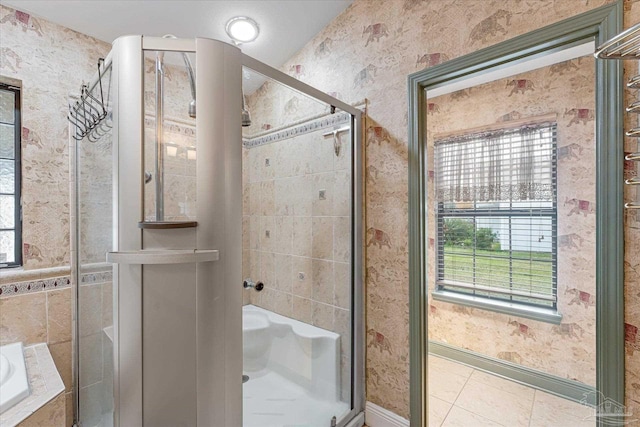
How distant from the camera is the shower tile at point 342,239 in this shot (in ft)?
5.27

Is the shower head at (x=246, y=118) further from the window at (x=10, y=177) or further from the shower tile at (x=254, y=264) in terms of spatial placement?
the window at (x=10, y=177)

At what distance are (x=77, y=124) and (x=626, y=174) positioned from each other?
2.27 m

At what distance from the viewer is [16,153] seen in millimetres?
1448

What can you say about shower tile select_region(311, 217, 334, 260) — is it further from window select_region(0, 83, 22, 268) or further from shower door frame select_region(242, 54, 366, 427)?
window select_region(0, 83, 22, 268)

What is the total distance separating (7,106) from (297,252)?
1.56 meters

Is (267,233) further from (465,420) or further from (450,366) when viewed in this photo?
(450,366)

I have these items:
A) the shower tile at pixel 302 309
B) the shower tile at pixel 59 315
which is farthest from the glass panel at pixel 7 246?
the shower tile at pixel 302 309

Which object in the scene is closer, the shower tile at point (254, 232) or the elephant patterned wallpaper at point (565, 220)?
the shower tile at point (254, 232)

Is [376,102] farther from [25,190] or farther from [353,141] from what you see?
[25,190]

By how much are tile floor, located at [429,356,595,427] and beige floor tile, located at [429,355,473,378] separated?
0.11 feet

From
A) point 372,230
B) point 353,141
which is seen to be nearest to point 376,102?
point 353,141

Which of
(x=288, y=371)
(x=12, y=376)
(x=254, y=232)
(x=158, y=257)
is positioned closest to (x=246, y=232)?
(x=254, y=232)

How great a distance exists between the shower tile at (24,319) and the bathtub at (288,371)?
1.16 meters

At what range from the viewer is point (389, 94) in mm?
1615
